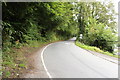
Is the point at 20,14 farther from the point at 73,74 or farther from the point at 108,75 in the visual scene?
the point at 108,75

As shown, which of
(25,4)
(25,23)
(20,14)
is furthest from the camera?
(25,23)

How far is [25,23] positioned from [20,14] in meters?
1.45

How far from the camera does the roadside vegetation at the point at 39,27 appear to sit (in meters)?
7.17

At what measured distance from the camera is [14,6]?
29.4 ft

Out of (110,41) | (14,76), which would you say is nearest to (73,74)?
(14,76)

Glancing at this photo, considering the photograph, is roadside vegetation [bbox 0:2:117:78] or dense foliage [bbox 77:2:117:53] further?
dense foliage [bbox 77:2:117:53]

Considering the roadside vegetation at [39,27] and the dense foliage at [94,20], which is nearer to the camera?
the roadside vegetation at [39,27]

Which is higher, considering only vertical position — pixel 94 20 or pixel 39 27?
pixel 94 20

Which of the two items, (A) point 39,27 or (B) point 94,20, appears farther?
(B) point 94,20

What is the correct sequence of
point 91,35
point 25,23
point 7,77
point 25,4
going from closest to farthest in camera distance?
point 7,77 < point 25,4 < point 25,23 < point 91,35

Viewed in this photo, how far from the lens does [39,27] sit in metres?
17.6

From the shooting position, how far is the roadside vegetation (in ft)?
23.5

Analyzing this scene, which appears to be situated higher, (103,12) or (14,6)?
(103,12)

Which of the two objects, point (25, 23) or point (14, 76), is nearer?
point (14, 76)
